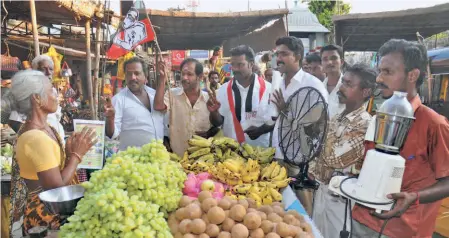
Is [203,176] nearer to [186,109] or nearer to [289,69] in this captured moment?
[186,109]

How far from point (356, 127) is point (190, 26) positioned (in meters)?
5.24

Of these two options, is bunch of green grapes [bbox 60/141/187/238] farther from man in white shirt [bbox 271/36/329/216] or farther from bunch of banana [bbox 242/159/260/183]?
man in white shirt [bbox 271/36/329/216]

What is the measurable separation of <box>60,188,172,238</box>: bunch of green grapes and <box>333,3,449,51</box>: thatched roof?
6016 mm

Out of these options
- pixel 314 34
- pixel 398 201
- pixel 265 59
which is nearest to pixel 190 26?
pixel 265 59

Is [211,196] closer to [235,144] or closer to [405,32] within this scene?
[235,144]

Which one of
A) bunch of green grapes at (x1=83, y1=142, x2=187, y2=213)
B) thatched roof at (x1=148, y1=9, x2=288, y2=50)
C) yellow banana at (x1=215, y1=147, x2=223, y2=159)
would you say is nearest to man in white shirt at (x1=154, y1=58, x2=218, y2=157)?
yellow banana at (x1=215, y1=147, x2=223, y2=159)

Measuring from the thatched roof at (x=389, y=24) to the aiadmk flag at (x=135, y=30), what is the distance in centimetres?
430

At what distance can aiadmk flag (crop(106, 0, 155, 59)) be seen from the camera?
3.59 m

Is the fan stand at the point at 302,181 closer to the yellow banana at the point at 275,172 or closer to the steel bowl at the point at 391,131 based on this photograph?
the yellow banana at the point at 275,172

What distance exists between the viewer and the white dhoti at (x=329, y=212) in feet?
9.45

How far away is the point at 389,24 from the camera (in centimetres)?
684

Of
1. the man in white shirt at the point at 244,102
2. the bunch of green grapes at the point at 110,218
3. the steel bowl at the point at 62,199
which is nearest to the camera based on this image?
the bunch of green grapes at the point at 110,218

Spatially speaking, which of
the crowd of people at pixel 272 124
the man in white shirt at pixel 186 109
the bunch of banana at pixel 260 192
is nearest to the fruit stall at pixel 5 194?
the crowd of people at pixel 272 124

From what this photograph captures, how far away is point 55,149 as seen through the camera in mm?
2135
